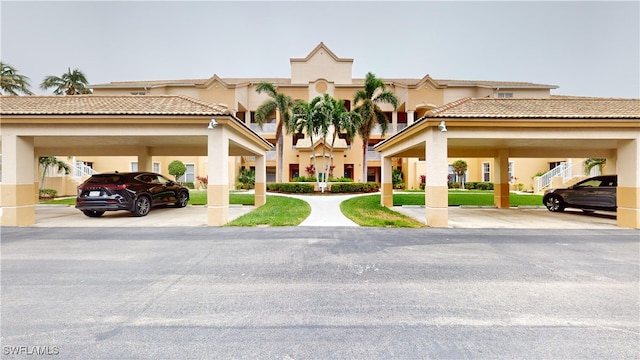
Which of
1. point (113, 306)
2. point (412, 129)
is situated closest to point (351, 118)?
point (412, 129)

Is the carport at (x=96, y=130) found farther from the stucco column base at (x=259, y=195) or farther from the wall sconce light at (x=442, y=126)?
the wall sconce light at (x=442, y=126)

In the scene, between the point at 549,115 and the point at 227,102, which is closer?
the point at 549,115

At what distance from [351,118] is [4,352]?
22.4 metres

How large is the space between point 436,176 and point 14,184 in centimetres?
1316

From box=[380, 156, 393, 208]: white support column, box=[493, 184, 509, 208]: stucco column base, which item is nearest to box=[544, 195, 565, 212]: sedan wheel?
box=[493, 184, 509, 208]: stucco column base

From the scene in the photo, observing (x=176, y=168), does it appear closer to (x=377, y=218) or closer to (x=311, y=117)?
(x=311, y=117)

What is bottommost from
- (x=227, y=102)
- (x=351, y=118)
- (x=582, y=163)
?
(x=582, y=163)

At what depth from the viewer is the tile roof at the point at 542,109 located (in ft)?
30.7

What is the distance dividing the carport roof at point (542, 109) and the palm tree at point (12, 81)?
33.5m

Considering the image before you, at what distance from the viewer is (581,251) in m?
6.59

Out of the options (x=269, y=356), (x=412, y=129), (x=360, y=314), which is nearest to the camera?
(x=269, y=356)

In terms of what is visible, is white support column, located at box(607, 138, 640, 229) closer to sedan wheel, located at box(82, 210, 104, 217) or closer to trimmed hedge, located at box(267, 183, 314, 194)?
trimmed hedge, located at box(267, 183, 314, 194)

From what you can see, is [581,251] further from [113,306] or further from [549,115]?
[113,306]

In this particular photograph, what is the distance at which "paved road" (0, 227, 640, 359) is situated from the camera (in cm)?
296
